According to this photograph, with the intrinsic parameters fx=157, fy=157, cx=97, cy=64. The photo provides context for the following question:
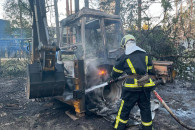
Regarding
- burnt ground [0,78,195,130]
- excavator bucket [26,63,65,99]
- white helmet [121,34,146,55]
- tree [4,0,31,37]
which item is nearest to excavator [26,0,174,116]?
excavator bucket [26,63,65,99]

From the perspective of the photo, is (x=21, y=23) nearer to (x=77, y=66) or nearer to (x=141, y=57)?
(x=77, y=66)

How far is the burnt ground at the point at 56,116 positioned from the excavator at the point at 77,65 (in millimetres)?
400

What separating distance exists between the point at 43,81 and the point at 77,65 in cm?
92

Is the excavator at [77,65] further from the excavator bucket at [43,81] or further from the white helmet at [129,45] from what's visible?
the white helmet at [129,45]

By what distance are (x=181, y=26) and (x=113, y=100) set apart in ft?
16.3

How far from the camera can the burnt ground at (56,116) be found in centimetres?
326

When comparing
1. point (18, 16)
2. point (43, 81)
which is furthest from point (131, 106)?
point (18, 16)

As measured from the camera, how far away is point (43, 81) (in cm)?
287

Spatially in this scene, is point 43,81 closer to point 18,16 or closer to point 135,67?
point 135,67

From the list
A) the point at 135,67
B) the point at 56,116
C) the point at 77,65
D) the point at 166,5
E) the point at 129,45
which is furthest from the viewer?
the point at 166,5

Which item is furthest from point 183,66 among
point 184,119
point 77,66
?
point 77,66

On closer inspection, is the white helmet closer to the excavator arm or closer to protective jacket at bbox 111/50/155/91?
protective jacket at bbox 111/50/155/91

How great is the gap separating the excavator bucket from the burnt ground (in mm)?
806

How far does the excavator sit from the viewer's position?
9.39ft
